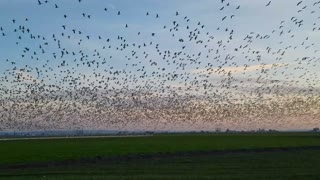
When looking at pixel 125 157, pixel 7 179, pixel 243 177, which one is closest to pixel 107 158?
pixel 125 157

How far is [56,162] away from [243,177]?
2699 cm

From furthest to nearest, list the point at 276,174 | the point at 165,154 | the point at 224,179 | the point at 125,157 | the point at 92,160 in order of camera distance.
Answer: the point at 165,154 → the point at 125,157 → the point at 92,160 → the point at 276,174 → the point at 224,179

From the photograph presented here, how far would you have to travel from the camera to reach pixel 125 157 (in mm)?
61500

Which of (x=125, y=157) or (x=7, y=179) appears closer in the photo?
(x=7, y=179)

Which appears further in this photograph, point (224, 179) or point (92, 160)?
point (92, 160)

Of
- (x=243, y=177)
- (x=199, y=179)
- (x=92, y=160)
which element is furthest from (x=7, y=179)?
(x=92, y=160)

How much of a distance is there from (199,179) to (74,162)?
25803mm

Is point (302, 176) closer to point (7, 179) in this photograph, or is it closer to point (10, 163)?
point (7, 179)

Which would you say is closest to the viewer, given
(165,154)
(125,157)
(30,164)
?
(30,164)

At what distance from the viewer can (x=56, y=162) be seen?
54.6 metres

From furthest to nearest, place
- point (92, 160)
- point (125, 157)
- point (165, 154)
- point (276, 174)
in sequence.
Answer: point (165, 154)
point (125, 157)
point (92, 160)
point (276, 174)

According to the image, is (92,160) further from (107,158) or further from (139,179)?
(139,179)

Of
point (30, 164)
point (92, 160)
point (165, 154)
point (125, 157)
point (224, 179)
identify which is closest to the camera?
point (224, 179)

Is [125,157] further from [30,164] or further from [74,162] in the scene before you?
[30,164]
